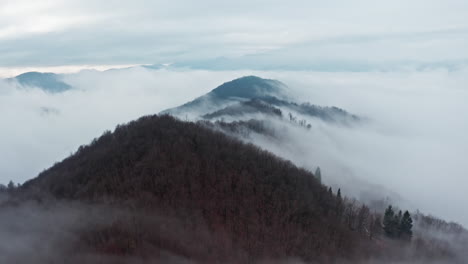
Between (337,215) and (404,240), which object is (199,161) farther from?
(404,240)

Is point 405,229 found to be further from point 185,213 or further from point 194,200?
point 185,213

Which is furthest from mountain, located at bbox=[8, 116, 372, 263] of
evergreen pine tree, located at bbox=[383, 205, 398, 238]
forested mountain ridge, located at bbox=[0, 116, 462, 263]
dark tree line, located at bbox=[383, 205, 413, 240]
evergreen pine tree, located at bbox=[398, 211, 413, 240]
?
evergreen pine tree, located at bbox=[398, 211, 413, 240]

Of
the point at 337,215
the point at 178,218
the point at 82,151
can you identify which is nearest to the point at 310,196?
the point at 337,215

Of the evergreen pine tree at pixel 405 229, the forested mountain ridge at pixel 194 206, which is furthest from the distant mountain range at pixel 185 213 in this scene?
the evergreen pine tree at pixel 405 229

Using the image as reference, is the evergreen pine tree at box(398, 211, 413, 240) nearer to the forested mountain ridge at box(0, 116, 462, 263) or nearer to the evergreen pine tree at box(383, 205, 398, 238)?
the evergreen pine tree at box(383, 205, 398, 238)

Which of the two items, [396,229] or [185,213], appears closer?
[185,213]

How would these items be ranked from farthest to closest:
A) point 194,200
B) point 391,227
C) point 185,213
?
point 391,227, point 194,200, point 185,213

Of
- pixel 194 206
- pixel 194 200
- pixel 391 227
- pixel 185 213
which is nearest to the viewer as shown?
pixel 185 213

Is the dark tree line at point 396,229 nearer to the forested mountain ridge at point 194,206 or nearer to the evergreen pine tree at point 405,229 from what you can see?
the evergreen pine tree at point 405,229

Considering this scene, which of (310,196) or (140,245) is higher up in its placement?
(310,196)

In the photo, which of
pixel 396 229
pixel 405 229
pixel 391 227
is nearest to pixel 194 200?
pixel 391 227

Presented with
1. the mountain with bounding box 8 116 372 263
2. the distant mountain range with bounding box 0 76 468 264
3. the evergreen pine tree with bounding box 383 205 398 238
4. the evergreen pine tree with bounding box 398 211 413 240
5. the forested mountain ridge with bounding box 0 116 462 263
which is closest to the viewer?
the distant mountain range with bounding box 0 76 468 264
